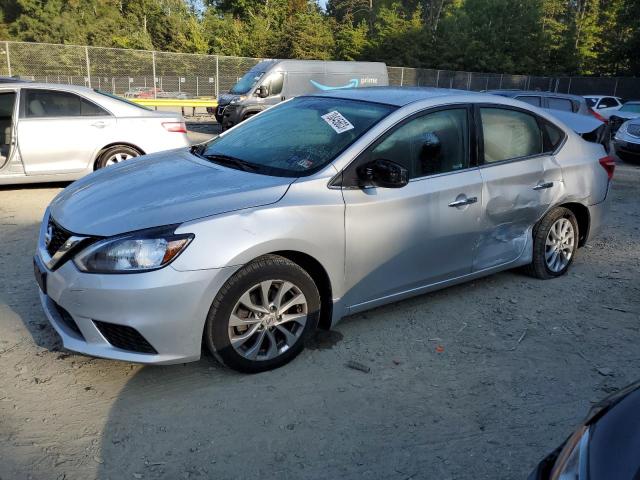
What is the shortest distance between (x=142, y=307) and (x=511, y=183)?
9.58 feet

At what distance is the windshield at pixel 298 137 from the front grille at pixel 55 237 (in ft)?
3.76

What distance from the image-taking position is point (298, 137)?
12.9 feet

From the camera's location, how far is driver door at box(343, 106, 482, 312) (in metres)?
3.56

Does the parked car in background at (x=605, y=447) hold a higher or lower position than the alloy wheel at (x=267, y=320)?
higher

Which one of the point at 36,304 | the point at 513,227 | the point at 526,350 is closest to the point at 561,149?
the point at 513,227

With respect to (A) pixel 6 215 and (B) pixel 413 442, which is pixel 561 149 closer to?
(B) pixel 413 442

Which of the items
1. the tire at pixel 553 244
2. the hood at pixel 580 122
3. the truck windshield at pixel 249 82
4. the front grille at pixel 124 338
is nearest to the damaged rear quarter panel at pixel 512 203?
the tire at pixel 553 244

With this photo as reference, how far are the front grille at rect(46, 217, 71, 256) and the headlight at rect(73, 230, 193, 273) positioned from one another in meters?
0.34

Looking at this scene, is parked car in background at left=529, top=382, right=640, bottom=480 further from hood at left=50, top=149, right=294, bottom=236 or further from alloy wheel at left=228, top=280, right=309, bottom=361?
hood at left=50, top=149, right=294, bottom=236

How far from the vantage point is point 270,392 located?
3.14 metres

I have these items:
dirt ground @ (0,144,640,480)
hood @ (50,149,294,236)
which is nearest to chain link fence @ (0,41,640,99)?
hood @ (50,149,294,236)

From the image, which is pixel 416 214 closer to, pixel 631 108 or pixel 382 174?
pixel 382 174

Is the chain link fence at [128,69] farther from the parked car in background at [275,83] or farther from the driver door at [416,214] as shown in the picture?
the driver door at [416,214]

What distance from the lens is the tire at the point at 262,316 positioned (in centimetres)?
308
